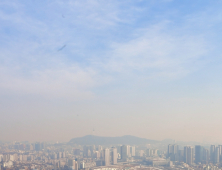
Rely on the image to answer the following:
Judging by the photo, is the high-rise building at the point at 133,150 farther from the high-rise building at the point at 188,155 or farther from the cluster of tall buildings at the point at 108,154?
the high-rise building at the point at 188,155

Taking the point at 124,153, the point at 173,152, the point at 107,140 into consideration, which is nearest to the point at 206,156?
the point at 173,152

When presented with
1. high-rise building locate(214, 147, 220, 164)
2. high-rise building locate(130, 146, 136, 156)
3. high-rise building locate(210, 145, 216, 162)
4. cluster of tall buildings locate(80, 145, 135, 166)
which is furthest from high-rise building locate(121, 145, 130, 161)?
high-rise building locate(214, 147, 220, 164)

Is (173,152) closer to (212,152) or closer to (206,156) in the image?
(206,156)

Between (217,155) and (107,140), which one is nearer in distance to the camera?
(217,155)

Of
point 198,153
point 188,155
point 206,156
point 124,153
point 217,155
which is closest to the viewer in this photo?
point 217,155

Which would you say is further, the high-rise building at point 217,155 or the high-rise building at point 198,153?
the high-rise building at point 198,153

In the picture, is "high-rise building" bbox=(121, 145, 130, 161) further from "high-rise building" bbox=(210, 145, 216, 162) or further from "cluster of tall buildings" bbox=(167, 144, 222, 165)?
"high-rise building" bbox=(210, 145, 216, 162)

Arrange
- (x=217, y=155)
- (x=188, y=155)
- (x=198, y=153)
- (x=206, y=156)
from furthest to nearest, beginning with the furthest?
1. (x=198, y=153)
2. (x=206, y=156)
3. (x=188, y=155)
4. (x=217, y=155)

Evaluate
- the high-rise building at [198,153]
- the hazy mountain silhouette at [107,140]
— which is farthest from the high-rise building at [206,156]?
the hazy mountain silhouette at [107,140]

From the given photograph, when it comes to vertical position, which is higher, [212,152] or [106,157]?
[212,152]

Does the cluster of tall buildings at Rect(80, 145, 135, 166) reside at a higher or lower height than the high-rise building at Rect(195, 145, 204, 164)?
Result: lower

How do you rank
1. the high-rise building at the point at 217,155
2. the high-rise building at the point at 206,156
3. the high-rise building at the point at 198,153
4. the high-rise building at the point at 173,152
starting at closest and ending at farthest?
the high-rise building at the point at 217,155 → the high-rise building at the point at 206,156 → the high-rise building at the point at 198,153 → the high-rise building at the point at 173,152
